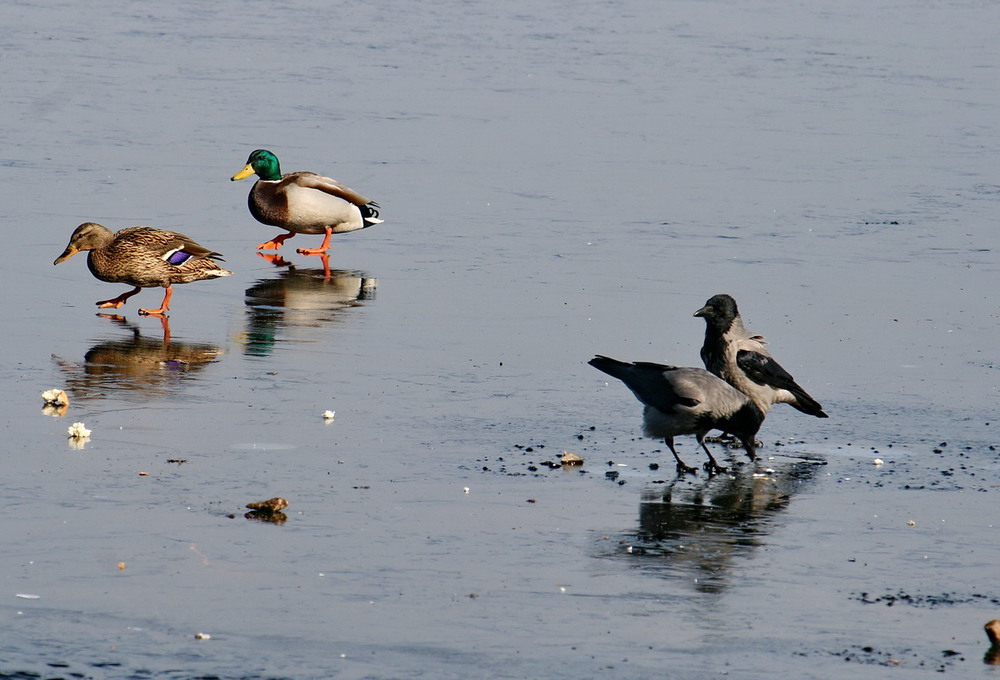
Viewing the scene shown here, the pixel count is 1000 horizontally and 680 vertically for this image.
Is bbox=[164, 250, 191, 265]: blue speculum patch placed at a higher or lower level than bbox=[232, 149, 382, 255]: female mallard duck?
lower

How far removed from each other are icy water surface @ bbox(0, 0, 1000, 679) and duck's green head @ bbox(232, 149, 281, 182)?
0.45 meters

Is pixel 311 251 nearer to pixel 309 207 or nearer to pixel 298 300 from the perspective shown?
pixel 309 207

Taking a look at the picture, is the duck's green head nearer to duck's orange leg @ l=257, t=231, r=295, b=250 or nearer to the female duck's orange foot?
duck's orange leg @ l=257, t=231, r=295, b=250

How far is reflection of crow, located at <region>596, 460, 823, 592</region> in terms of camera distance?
6.75 meters

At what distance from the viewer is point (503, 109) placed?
20562 mm

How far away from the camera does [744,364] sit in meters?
9.23

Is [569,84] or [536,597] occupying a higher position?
[569,84]

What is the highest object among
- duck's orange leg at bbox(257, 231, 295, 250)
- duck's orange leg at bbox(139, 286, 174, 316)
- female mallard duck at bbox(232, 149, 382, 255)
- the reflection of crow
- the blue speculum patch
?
female mallard duck at bbox(232, 149, 382, 255)

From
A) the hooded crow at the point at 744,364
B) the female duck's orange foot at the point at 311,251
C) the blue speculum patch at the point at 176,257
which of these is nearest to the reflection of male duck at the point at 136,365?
the blue speculum patch at the point at 176,257

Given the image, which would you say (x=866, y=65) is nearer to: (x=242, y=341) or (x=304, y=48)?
(x=304, y=48)

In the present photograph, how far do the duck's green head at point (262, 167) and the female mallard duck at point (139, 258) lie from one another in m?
3.15

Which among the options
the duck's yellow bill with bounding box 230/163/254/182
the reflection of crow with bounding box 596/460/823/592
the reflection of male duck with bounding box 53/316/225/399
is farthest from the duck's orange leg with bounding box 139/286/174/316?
the reflection of crow with bounding box 596/460/823/592

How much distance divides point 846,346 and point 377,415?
3.72 meters

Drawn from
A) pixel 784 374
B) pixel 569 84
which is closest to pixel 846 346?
pixel 784 374
